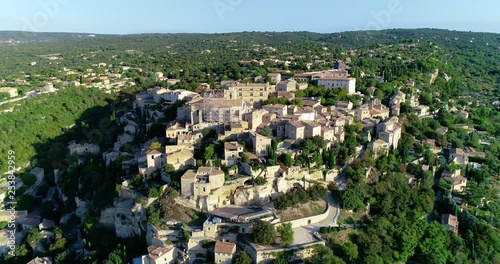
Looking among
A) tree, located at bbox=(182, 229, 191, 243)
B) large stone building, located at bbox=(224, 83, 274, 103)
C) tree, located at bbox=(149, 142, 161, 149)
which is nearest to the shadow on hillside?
tree, located at bbox=(149, 142, 161, 149)

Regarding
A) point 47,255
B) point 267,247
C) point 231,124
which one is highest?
point 231,124

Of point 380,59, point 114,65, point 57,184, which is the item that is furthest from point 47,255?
point 114,65

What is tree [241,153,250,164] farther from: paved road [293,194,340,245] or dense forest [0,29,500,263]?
paved road [293,194,340,245]

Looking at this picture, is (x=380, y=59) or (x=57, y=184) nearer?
(x=57, y=184)

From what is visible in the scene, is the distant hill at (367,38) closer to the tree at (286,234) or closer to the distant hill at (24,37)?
the distant hill at (24,37)

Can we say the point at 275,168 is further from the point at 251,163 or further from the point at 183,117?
the point at 183,117

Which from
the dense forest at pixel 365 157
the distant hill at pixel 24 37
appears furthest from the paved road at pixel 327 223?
the distant hill at pixel 24 37
